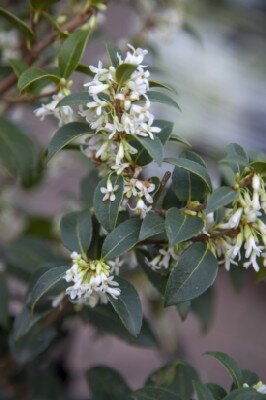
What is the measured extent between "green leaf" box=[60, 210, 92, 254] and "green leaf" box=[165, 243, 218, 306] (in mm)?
137

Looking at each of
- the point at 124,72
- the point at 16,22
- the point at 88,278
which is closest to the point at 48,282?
the point at 88,278

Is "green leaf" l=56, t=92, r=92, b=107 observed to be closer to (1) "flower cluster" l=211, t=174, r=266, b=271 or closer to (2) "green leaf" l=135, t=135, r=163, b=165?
(2) "green leaf" l=135, t=135, r=163, b=165

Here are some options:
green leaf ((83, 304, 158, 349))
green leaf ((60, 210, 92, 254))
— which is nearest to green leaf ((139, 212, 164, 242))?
green leaf ((60, 210, 92, 254))

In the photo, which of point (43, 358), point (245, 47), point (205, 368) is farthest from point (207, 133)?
point (43, 358)

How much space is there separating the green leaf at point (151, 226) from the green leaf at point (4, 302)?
49 cm

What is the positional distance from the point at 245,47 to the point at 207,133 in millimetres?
A: 630

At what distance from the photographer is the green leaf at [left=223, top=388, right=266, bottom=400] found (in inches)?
29.8

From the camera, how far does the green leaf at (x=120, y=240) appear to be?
0.79 metres

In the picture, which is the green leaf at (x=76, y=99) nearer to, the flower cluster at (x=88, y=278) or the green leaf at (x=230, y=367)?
the flower cluster at (x=88, y=278)

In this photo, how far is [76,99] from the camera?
0.80 meters

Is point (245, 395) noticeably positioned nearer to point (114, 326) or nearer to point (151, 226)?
point (151, 226)

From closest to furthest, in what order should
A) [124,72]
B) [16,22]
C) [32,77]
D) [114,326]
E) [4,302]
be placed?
[124,72], [32,77], [16,22], [114,326], [4,302]

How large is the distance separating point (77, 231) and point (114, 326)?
26cm

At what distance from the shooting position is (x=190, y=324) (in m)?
2.79
